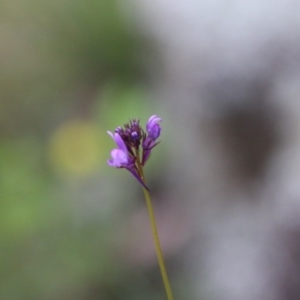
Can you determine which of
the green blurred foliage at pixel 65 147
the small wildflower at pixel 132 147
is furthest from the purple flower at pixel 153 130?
the green blurred foliage at pixel 65 147

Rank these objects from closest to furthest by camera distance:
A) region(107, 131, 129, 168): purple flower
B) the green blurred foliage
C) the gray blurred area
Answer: region(107, 131, 129, 168): purple flower, the green blurred foliage, the gray blurred area

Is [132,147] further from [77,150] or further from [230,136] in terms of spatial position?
[230,136]

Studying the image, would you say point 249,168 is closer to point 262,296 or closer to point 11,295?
point 262,296

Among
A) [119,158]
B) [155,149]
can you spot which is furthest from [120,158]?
[155,149]

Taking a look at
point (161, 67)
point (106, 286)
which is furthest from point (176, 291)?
point (161, 67)

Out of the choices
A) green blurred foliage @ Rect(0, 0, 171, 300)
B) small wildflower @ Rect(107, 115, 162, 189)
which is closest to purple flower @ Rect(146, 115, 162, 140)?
small wildflower @ Rect(107, 115, 162, 189)

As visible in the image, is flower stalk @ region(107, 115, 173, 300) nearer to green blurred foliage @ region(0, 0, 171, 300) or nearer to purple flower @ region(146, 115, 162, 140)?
purple flower @ region(146, 115, 162, 140)
